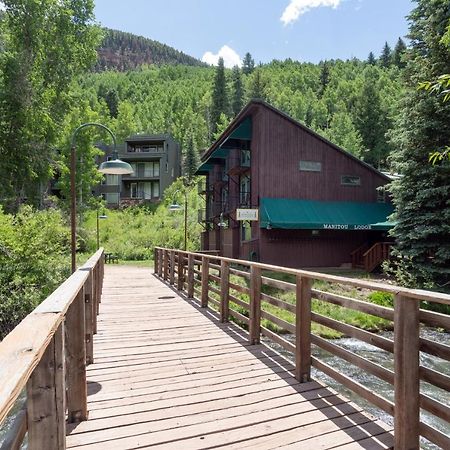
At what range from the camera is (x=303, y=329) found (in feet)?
12.5

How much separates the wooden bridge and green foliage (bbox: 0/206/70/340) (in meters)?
6.62

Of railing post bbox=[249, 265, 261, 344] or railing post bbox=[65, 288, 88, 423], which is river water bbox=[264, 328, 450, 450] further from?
railing post bbox=[65, 288, 88, 423]

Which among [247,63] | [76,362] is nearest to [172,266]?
[76,362]

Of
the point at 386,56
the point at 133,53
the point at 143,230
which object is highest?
the point at 133,53

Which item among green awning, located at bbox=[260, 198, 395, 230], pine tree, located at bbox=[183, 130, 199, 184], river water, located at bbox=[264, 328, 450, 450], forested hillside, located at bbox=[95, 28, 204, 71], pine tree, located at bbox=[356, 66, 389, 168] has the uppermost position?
forested hillside, located at bbox=[95, 28, 204, 71]

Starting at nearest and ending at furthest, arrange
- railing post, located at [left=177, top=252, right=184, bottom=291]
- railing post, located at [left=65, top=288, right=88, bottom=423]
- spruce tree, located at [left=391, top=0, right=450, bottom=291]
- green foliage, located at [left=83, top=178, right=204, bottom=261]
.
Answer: railing post, located at [left=65, top=288, right=88, bottom=423], railing post, located at [left=177, top=252, right=184, bottom=291], spruce tree, located at [left=391, top=0, right=450, bottom=291], green foliage, located at [left=83, top=178, right=204, bottom=261]

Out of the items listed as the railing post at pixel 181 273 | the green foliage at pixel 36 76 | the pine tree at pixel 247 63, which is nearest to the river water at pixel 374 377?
the railing post at pixel 181 273

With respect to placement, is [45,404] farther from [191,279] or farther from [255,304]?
[191,279]

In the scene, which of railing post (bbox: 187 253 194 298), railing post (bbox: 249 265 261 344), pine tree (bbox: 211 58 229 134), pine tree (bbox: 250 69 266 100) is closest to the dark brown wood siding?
railing post (bbox: 187 253 194 298)

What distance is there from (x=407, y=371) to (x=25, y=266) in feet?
38.5

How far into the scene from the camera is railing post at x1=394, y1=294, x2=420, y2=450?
248 centimetres

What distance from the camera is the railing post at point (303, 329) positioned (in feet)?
12.4

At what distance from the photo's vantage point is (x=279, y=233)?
17.6 meters

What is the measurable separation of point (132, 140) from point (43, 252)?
115 feet
